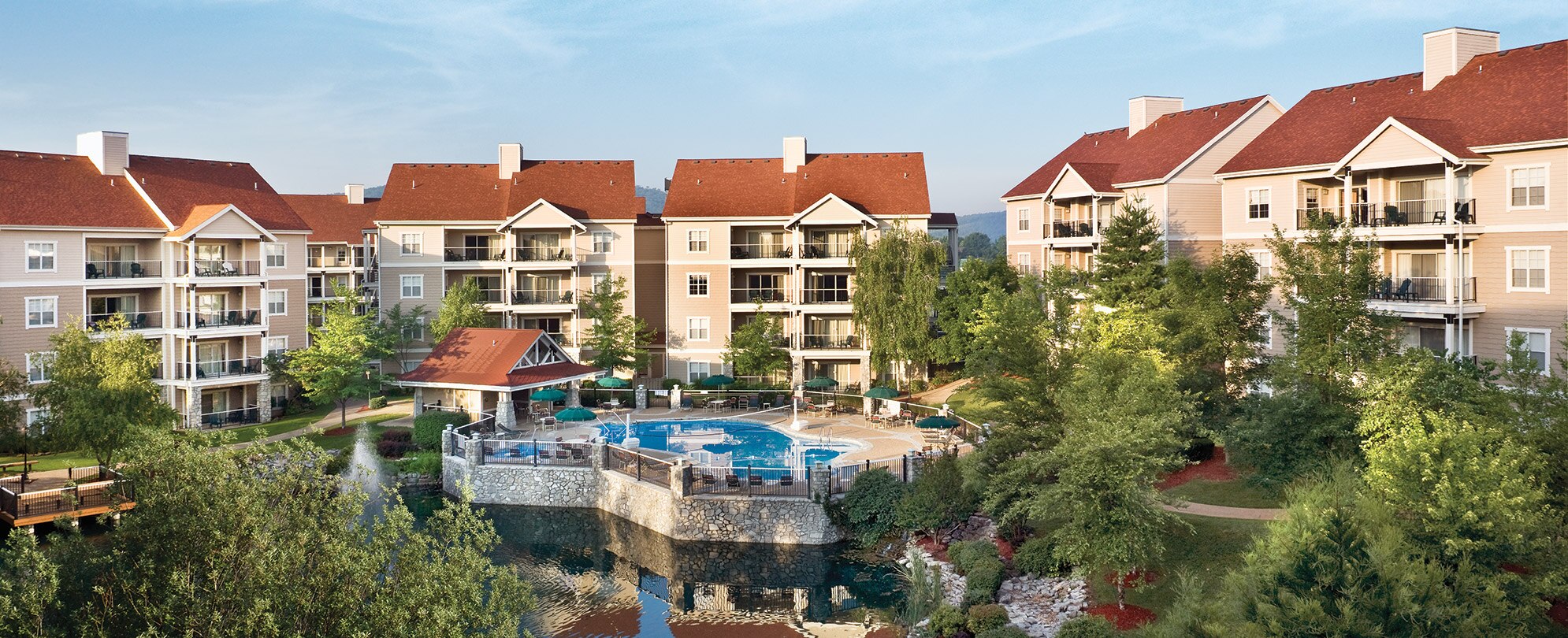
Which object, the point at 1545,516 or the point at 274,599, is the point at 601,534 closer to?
the point at 274,599

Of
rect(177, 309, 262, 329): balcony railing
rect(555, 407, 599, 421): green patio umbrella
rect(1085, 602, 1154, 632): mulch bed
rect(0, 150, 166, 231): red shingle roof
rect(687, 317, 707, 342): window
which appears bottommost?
rect(1085, 602, 1154, 632): mulch bed

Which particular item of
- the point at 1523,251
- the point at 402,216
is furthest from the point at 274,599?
the point at 402,216

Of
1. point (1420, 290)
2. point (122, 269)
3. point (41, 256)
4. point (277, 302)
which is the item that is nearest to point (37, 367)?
point (41, 256)

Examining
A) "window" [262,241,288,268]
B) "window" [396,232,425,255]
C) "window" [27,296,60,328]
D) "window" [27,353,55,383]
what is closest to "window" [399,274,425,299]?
"window" [396,232,425,255]

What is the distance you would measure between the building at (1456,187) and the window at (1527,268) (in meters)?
0.03

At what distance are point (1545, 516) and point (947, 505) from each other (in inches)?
590

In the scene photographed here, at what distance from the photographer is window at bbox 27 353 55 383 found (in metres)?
38.8

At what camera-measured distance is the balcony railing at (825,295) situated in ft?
178

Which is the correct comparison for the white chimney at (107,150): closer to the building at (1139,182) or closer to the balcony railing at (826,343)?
the balcony railing at (826,343)

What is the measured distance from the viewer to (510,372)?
45.5 metres

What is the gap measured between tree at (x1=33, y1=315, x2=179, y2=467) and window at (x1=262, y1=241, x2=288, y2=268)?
14.4 metres

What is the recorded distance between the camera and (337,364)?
156 ft

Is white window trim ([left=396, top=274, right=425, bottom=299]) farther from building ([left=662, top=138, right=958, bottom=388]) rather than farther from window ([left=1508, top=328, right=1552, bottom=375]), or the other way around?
window ([left=1508, top=328, right=1552, bottom=375])

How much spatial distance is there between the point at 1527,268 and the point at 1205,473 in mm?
10654
